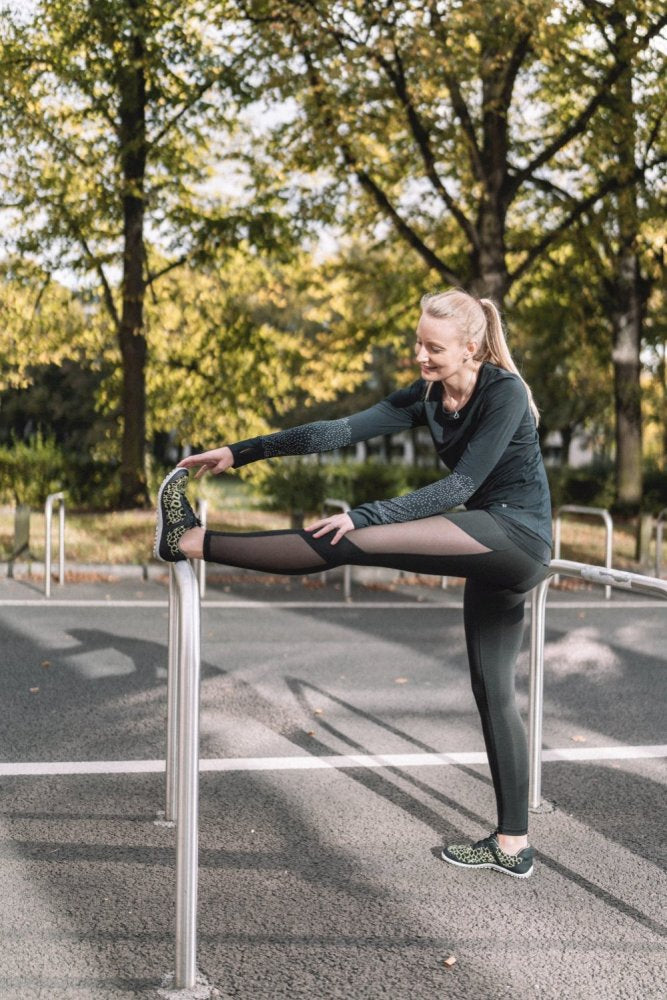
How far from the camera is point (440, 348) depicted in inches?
135

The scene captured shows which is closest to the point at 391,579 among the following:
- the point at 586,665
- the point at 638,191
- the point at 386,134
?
the point at 586,665

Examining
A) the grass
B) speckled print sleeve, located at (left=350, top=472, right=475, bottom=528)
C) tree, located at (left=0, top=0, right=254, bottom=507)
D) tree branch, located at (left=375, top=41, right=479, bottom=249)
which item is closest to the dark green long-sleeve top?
speckled print sleeve, located at (left=350, top=472, right=475, bottom=528)

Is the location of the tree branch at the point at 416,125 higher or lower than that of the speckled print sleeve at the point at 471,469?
higher

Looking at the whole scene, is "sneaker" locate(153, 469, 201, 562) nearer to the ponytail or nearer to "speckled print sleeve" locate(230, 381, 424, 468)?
"speckled print sleeve" locate(230, 381, 424, 468)

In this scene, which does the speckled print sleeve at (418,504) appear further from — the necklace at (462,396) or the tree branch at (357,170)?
the tree branch at (357,170)

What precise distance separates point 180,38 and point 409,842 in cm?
1459

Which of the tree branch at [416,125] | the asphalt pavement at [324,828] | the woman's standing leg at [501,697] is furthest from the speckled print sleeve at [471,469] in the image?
the tree branch at [416,125]

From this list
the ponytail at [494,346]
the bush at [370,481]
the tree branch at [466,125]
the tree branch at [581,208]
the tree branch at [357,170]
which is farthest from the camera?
the bush at [370,481]

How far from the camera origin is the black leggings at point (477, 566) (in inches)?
121

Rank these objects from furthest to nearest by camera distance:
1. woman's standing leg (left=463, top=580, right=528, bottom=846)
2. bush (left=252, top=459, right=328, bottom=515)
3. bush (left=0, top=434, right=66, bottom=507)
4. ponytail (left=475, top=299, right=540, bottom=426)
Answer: bush (left=0, top=434, right=66, bottom=507)
bush (left=252, top=459, right=328, bottom=515)
woman's standing leg (left=463, top=580, right=528, bottom=846)
ponytail (left=475, top=299, right=540, bottom=426)

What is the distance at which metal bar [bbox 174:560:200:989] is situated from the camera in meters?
2.91

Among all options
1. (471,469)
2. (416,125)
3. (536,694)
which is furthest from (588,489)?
(471,469)

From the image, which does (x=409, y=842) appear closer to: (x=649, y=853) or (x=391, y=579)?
(x=649, y=853)

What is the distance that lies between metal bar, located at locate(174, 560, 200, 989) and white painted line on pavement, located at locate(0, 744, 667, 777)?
80.4 inches
